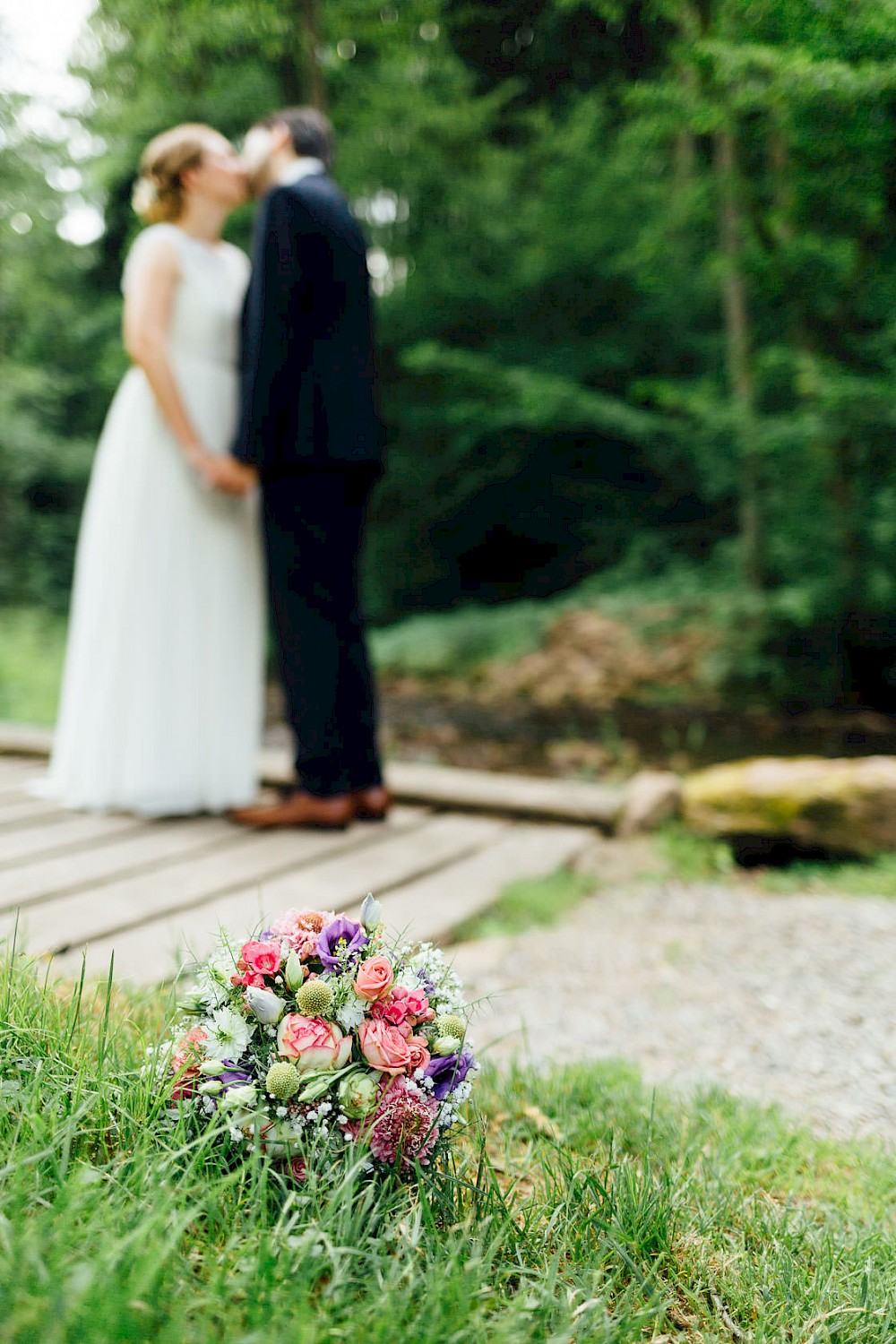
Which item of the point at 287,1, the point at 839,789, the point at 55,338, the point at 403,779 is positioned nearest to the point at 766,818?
the point at 839,789

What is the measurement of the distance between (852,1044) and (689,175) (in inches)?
342

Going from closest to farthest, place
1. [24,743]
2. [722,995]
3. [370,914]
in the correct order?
[370,914], [722,995], [24,743]

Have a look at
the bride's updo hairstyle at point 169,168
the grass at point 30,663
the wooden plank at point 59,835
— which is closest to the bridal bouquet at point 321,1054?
the wooden plank at point 59,835

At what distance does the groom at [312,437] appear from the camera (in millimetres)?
2871

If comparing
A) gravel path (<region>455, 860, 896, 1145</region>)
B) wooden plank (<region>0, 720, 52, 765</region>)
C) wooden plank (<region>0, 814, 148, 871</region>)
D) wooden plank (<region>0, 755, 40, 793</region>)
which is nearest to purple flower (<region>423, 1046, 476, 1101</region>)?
gravel path (<region>455, 860, 896, 1145</region>)

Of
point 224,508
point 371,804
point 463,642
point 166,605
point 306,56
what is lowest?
point 371,804

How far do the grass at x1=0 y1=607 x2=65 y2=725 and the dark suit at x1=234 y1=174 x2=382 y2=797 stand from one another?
3099 mm

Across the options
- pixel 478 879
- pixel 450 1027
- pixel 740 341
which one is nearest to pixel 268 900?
pixel 478 879

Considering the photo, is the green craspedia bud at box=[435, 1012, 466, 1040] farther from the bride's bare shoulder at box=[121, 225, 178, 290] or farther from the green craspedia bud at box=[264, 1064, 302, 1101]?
the bride's bare shoulder at box=[121, 225, 178, 290]

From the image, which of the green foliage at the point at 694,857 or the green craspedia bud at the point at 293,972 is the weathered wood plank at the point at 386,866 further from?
the green craspedia bud at the point at 293,972

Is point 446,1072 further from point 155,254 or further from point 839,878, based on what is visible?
point 155,254

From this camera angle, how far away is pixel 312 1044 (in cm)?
111

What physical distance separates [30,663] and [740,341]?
5810 mm

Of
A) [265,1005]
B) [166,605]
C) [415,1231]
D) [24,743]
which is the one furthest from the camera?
[24,743]
